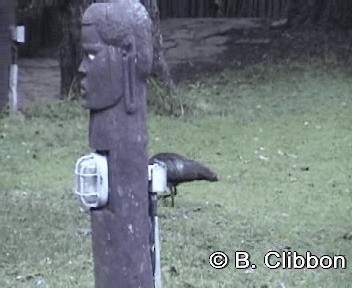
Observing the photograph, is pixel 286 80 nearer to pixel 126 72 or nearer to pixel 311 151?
pixel 311 151

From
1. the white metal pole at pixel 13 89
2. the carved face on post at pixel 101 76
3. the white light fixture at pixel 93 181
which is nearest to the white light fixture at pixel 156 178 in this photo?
the white light fixture at pixel 93 181

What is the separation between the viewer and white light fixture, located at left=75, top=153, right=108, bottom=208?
435 cm

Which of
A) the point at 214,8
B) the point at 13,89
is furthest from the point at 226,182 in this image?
the point at 214,8

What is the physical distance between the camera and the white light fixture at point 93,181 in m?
4.35

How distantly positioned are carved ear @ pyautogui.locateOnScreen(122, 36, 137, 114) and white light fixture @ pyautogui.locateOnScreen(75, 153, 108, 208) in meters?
0.23

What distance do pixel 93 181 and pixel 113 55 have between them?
47cm

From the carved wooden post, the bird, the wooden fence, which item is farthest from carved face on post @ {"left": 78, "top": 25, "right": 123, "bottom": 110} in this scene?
the wooden fence

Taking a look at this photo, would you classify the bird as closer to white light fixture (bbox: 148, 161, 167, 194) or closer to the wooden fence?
white light fixture (bbox: 148, 161, 167, 194)

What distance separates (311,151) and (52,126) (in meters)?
2.43

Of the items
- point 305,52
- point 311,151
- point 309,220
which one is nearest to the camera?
point 309,220

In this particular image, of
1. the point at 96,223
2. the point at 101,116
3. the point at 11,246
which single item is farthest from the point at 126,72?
the point at 11,246

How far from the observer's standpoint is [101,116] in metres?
4.40

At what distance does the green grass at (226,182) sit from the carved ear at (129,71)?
177 cm

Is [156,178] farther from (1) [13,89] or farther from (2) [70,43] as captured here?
(2) [70,43]
